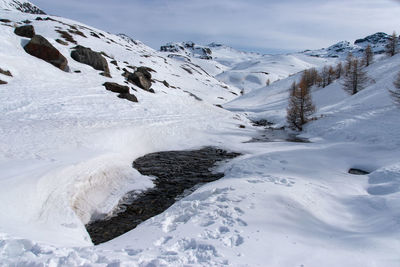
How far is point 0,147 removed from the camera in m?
10.7

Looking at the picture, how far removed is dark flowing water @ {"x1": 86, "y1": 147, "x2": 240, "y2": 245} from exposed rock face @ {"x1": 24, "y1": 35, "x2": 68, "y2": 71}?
63.7ft

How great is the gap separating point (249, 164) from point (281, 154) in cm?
297

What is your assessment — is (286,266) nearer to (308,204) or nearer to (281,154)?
(308,204)

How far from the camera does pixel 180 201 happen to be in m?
9.73

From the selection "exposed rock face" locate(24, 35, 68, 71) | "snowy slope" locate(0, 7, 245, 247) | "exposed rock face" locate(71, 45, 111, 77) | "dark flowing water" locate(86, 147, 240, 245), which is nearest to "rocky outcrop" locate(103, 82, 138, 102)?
"snowy slope" locate(0, 7, 245, 247)

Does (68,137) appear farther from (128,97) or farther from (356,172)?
(356,172)

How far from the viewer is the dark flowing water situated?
8.80 metres

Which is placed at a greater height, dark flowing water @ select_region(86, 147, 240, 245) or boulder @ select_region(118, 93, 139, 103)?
boulder @ select_region(118, 93, 139, 103)

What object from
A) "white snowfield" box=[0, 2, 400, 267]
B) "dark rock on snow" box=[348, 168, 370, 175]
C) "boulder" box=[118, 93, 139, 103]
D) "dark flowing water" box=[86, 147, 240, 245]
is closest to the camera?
"white snowfield" box=[0, 2, 400, 267]

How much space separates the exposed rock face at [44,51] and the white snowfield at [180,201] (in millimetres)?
4573

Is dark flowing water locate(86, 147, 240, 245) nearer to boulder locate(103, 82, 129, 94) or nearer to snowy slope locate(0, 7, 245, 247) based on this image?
snowy slope locate(0, 7, 245, 247)

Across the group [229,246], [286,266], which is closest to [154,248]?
[229,246]

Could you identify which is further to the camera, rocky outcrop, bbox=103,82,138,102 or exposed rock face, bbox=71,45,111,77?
exposed rock face, bbox=71,45,111,77

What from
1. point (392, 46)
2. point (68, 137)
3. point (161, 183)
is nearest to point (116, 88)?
point (68, 137)
